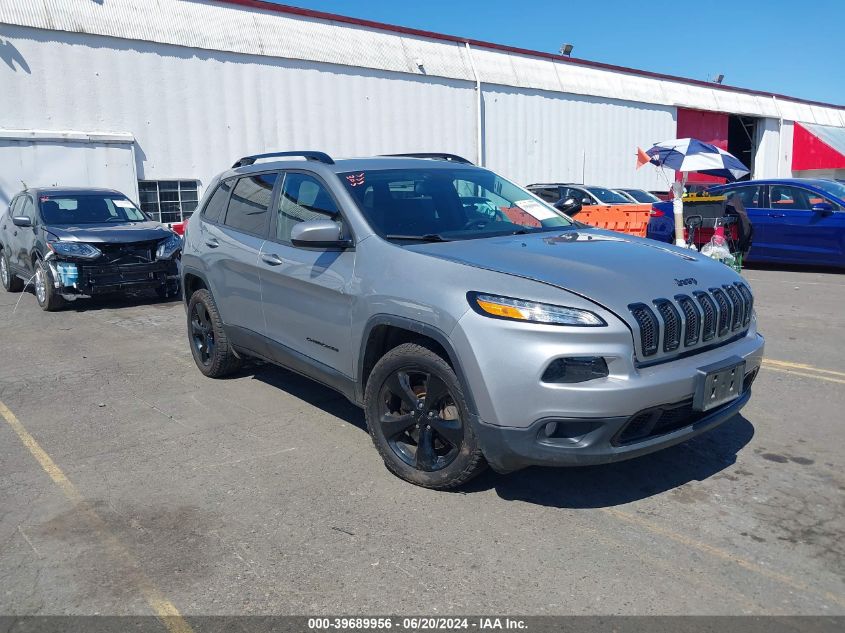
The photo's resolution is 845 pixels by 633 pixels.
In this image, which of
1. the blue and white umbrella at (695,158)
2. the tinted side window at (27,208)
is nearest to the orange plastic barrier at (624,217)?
the blue and white umbrella at (695,158)

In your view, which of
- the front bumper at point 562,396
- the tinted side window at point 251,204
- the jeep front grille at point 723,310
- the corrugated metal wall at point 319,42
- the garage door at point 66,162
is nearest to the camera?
the front bumper at point 562,396

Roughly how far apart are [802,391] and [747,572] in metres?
2.93

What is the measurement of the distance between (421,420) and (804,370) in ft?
12.8

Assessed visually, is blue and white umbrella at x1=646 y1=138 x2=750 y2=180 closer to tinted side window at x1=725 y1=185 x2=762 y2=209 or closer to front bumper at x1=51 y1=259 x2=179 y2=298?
tinted side window at x1=725 y1=185 x2=762 y2=209

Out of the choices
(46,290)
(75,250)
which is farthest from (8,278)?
(75,250)

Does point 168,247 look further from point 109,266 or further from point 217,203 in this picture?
point 217,203

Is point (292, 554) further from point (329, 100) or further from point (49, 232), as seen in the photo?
point (329, 100)

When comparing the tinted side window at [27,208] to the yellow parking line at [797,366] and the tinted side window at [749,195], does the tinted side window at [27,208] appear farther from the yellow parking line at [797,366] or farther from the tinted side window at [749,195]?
the tinted side window at [749,195]

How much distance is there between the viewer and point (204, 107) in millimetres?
16734

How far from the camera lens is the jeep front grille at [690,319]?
336 cm

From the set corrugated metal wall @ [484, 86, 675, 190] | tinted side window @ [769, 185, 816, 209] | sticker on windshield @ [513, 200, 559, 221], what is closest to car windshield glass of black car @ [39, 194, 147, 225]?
sticker on windshield @ [513, 200, 559, 221]

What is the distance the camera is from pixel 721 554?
3.21 metres

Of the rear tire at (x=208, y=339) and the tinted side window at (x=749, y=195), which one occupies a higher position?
the tinted side window at (x=749, y=195)

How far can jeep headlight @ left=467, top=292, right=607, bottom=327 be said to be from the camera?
3266 millimetres
